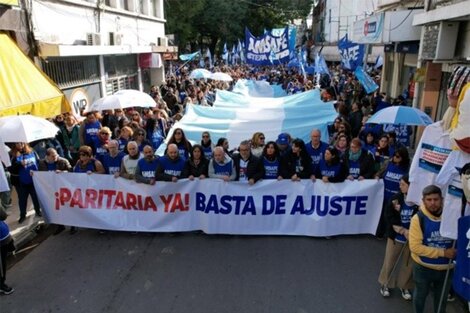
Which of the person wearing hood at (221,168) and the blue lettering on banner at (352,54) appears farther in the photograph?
the blue lettering on banner at (352,54)

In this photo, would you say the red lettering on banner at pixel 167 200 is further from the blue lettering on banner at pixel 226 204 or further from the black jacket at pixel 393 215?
the black jacket at pixel 393 215

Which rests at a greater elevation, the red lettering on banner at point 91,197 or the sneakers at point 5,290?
the red lettering on banner at point 91,197

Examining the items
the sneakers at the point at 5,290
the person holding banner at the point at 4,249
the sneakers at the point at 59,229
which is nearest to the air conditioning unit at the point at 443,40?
the sneakers at the point at 59,229

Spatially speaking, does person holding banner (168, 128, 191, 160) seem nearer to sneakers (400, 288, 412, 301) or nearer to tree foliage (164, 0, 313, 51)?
sneakers (400, 288, 412, 301)

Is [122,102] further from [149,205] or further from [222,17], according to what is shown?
[222,17]

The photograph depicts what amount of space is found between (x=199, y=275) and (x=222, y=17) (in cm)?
4266

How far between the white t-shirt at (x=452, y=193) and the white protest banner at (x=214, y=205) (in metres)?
2.67

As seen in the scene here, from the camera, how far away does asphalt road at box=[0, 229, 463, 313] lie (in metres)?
4.91

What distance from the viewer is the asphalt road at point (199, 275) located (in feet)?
16.1

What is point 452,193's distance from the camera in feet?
12.2

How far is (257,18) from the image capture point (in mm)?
50188

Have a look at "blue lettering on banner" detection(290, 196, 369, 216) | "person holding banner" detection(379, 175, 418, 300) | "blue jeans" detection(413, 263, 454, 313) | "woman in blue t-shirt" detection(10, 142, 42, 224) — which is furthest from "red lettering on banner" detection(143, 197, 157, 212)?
"blue jeans" detection(413, 263, 454, 313)

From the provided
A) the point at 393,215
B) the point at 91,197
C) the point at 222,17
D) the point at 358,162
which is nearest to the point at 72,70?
the point at 91,197

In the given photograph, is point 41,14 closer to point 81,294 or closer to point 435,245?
point 81,294
